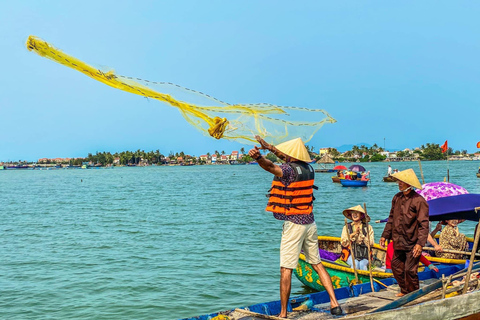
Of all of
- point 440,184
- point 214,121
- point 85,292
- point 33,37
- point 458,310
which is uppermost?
point 33,37

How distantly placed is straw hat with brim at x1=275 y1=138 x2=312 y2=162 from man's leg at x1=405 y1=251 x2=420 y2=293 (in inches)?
84.9

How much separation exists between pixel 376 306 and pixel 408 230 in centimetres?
114

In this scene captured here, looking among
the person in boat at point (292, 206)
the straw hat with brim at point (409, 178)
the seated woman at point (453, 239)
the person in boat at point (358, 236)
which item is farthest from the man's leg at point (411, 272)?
the seated woman at point (453, 239)

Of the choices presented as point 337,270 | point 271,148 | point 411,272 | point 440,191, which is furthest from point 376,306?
point 337,270

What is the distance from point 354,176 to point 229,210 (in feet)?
75.1

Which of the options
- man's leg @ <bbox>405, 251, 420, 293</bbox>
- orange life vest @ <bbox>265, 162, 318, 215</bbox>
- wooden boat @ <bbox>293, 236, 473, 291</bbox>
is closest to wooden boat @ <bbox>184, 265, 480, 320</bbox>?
man's leg @ <bbox>405, 251, 420, 293</bbox>

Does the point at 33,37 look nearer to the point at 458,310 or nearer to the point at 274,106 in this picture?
the point at 274,106

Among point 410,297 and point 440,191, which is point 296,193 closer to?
point 410,297

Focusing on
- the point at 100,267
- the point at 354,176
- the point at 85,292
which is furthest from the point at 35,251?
the point at 354,176

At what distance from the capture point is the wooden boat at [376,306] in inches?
237

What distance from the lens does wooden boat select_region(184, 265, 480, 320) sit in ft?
19.8

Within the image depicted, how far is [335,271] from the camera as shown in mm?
10234

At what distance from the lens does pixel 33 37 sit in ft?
21.6

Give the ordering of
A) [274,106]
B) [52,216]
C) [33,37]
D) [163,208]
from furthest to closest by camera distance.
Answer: [163,208] < [52,216] < [274,106] < [33,37]
